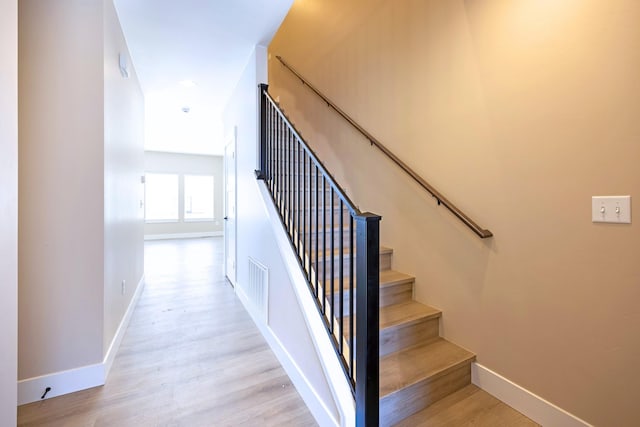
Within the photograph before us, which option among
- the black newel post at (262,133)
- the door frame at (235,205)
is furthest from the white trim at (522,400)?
the door frame at (235,205)

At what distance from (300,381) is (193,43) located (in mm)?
3086

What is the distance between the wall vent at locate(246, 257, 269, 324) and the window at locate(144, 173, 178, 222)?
22.7 ft

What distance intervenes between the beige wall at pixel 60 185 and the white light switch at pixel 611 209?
2.88m

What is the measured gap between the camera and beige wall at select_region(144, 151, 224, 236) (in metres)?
8.41

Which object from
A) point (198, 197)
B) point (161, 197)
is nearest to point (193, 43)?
point (161, 197)

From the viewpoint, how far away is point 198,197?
920cm

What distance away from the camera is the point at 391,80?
2.46m

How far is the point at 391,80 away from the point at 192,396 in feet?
9.39

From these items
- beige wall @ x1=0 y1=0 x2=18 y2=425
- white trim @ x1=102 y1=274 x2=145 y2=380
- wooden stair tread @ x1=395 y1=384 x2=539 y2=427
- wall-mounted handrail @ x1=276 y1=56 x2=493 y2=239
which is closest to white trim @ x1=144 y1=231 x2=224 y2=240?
white trim @ x1=102 y1=274 x2=145 y2=380

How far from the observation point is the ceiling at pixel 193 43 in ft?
Answer: 7.28

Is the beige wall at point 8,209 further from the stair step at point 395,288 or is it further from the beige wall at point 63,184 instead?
the stair step at point 395,288

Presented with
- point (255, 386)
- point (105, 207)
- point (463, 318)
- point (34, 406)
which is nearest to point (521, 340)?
point (463, 318)

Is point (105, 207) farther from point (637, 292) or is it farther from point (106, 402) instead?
point (637, 292)

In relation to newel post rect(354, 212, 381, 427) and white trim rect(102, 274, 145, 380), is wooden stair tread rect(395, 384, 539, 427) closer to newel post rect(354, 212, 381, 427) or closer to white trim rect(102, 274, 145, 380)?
newel post rect(354, 212, 381, 427)
